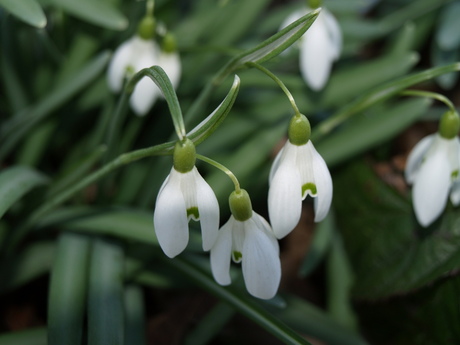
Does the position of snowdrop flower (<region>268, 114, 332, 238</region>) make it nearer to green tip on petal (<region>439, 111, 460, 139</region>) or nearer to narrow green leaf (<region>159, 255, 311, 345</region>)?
narrow green leaf (<region>159, 255, 311, 345</region>)

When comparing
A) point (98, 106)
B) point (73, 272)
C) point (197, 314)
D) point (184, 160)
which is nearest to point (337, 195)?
point (197, 314)

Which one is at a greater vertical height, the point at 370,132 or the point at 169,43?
the point at 169,43

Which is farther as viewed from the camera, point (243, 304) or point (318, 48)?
point (318, 48)

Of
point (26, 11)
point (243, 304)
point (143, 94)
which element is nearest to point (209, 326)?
point (243, 304)

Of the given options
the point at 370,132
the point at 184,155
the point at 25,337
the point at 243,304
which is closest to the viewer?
the point at 184,155

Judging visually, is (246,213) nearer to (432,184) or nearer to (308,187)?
(308,187)

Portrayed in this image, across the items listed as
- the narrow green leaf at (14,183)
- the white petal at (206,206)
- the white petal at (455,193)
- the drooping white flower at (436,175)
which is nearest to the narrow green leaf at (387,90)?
the drooping white flower at (436,175)

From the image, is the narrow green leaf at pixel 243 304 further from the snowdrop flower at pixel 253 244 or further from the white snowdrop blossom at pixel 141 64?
the white snowdrop blossom at pixel 141 64
